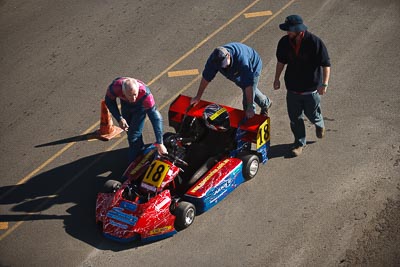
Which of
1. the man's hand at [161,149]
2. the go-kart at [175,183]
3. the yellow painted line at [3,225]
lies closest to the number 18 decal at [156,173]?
the go-kart at [175,183]

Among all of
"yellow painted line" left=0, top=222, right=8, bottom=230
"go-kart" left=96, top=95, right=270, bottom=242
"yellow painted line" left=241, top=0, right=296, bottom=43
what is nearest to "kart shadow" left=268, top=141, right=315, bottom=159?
"go-kart" left=96, top=95, right=270, bottom=242

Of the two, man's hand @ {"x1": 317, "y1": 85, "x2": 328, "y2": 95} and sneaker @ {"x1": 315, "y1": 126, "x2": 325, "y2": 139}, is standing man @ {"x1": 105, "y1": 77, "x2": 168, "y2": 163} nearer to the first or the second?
man's hand @ {"x1": 317, "y1": 85, "x2": 328, "y2": 95}

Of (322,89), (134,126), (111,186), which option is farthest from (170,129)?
(322,89)

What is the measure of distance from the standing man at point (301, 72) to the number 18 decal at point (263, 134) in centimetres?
60

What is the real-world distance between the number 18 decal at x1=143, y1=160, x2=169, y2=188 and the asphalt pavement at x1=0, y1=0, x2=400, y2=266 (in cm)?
90

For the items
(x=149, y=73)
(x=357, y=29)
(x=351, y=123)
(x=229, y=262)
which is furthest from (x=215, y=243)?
(x=357, y=29)

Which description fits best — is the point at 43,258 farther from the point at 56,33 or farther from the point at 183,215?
the point at 56,33

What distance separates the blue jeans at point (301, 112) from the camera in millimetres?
12164

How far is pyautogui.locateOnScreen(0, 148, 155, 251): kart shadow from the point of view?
11.4 metres

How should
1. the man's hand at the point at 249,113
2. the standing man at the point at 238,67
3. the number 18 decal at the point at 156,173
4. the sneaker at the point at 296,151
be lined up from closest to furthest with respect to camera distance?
the number 18 decal at the point at 156,173 < the standing man at the point at 238,67 < the man's hand at the point at 249,113 < the sneaker at the point at 296,151

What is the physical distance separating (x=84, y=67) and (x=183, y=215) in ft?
19.1

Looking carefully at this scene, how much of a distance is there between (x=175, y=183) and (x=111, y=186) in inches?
40.4

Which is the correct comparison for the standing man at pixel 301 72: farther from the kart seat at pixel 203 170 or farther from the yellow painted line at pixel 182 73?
the yellow painted line at pixel 182 73

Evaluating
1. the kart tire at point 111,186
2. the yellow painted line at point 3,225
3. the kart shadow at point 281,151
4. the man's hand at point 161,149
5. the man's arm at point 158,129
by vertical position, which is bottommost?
the kart shadow at point 281,151
